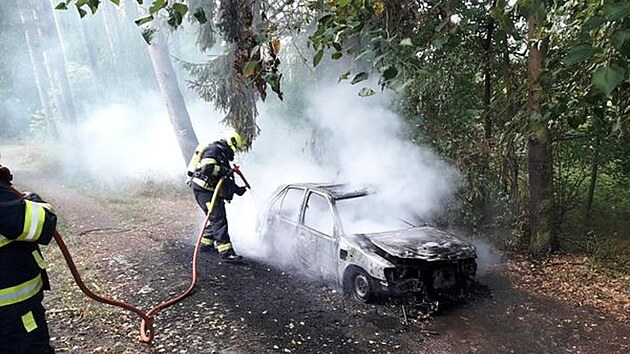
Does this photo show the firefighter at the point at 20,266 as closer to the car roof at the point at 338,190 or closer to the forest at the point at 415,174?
the forest at the point at 415,174

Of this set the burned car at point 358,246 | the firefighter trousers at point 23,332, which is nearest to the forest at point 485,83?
the burned car at point 358,246

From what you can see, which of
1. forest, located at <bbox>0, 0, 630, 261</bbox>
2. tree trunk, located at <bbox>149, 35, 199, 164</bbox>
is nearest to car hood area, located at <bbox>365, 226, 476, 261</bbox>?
forest, located at <bbox>0, 0, 630, 261</bbox>

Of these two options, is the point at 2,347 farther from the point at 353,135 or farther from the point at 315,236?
the point at 353,135

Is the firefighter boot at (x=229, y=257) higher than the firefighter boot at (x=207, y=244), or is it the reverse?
the firefighter boot at (x=207, y=244)

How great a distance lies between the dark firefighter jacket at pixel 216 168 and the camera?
7.70 meters

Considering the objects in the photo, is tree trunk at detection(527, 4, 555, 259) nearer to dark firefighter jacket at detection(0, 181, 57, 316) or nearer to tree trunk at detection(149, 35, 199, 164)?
dark firefighter jacket at detection(0, 181, 57, 316)

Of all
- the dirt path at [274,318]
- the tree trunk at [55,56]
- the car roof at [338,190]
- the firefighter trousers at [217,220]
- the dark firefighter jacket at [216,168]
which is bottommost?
the dirt path at [274,318]

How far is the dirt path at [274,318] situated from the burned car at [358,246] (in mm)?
319

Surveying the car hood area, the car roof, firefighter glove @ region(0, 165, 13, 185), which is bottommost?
the car hood area

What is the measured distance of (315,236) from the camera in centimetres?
694

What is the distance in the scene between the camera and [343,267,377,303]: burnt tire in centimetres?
605

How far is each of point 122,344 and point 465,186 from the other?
639cm

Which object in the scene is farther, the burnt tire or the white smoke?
the white smoke

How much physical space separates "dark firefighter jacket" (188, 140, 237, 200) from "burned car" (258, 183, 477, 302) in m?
0.82
